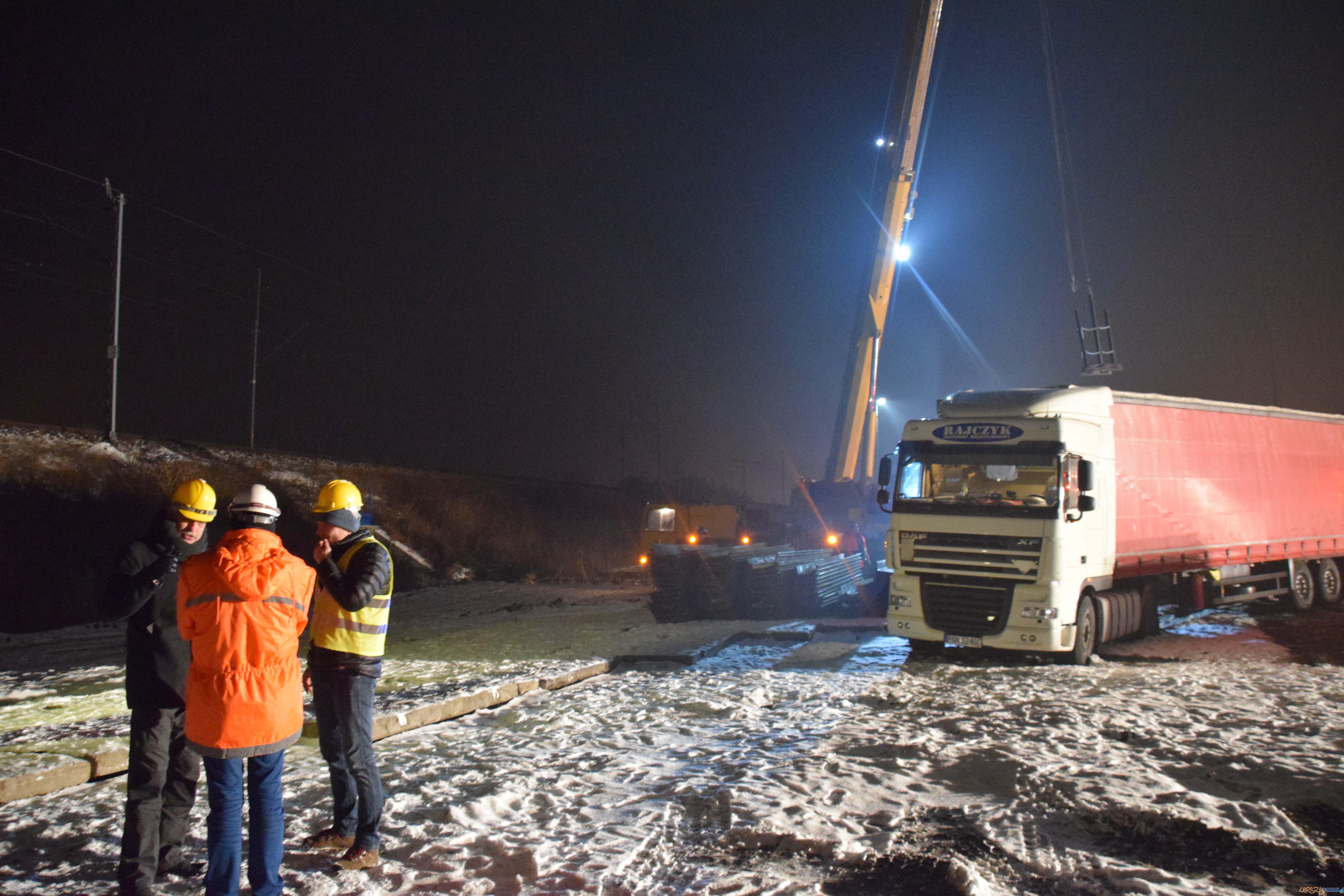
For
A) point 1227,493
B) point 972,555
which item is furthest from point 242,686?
point 1227,493

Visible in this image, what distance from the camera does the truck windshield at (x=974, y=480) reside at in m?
11.3

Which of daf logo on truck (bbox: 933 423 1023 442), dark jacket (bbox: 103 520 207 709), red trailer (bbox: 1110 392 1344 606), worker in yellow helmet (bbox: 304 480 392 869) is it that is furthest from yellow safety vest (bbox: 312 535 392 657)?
red trailer (bbox: 1110 392 1344 606)

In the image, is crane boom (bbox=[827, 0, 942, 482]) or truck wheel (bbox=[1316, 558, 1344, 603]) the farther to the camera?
crane boom (bbox=[827, 0, 942, 482])

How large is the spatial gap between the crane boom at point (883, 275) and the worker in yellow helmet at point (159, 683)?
2010 centimetres

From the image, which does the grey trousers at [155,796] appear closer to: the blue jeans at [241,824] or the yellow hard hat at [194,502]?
the blue jeans at [241,824]

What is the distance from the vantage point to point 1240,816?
18.2 ft

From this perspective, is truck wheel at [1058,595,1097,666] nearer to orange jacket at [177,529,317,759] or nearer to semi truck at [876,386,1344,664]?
semi truck at [876,386,1344,664]

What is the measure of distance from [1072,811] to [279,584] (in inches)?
195

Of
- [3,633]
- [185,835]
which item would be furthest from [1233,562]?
[3,633]

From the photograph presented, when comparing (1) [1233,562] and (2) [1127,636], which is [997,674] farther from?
(1) [1233,562]

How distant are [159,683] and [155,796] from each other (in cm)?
56

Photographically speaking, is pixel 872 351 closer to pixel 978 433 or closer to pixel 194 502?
pixel 978 433

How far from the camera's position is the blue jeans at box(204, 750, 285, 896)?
3936 millimetres

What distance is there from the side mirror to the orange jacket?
9958 millimetres
